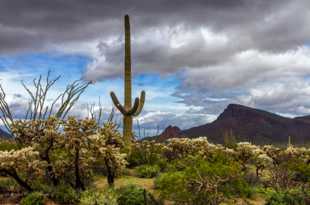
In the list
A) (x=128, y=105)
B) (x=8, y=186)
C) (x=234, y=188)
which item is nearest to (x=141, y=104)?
(x=128, y=105)

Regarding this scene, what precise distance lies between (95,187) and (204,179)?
4389mm

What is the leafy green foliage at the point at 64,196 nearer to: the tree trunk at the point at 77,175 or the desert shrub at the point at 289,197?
the tree trunk at the point at 77,175

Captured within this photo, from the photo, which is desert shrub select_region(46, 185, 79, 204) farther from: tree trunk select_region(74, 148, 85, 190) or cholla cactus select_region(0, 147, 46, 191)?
cholla cactus select_region(0, 147, 46, 191)

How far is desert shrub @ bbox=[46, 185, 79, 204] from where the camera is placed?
694 inches

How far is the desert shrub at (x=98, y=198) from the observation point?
16.5 metres

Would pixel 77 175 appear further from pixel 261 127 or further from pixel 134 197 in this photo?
pixel 261 127

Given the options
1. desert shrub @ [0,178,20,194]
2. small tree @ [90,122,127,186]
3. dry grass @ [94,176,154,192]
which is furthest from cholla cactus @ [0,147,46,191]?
dry grass @ [94,176,154,192]

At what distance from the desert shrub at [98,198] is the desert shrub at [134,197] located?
1.00ft

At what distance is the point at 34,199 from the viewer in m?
17.0

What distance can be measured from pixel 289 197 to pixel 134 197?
19.1ft

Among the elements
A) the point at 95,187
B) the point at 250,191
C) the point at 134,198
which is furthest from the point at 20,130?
the point at 250,191

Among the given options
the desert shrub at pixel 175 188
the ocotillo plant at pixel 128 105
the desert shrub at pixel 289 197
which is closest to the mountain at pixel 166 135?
the ocotillo plant at pixel 128 105

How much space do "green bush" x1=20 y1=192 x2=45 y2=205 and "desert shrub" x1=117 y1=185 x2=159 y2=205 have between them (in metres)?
2.54

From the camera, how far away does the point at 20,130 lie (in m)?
18.8
